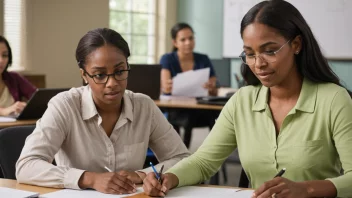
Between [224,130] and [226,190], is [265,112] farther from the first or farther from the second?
[226,190]

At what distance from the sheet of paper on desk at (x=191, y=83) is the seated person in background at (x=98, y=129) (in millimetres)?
2480

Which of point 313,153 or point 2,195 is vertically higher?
point 313,153

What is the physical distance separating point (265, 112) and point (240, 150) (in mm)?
159

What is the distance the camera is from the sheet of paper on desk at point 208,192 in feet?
5.68

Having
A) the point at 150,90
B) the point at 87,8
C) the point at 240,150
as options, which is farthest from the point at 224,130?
Answer: the point at 87,8

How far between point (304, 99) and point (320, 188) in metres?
0.36

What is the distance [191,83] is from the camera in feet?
16.0

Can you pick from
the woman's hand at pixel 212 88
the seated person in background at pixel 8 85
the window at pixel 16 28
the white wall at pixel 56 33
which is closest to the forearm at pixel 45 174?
the seated person in background at pixel 8 85

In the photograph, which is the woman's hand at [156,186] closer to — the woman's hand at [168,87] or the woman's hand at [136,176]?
the woman's hand at [136,176]

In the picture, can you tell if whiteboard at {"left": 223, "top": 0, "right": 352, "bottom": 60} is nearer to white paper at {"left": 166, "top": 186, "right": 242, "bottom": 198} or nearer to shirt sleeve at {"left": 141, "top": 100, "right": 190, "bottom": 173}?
shirt sleeve at {"left": 141, "top": 100, "right": 190, "bottom": 173}

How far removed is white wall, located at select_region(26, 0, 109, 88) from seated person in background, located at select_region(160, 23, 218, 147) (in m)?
1.21

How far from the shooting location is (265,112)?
1966mm

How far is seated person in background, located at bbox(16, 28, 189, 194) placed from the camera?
1.95 m

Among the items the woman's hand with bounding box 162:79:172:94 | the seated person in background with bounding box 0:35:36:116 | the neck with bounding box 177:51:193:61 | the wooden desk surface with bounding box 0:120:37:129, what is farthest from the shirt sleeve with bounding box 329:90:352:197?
the neck with bounding box 177:51:193:61
